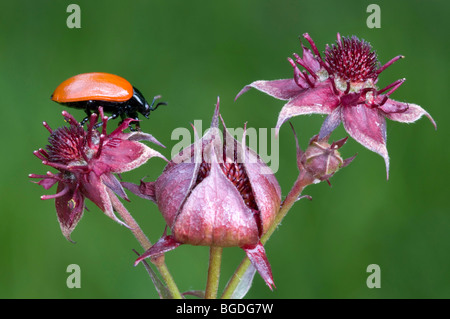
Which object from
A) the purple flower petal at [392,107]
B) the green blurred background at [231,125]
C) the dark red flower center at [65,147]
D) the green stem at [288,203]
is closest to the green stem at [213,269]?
the green stem at [288,203]

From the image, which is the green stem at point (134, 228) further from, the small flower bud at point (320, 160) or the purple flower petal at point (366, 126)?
the purple flower petal at point (366, 126)

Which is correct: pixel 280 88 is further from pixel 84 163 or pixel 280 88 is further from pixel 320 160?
pixel 84 163

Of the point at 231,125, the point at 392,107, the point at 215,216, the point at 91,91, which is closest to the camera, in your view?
the point at 215,216

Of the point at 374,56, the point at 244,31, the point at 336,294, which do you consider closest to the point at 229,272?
the point at 336,294

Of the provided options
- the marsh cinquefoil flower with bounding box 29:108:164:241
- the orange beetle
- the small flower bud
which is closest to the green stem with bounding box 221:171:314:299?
the small flower bud

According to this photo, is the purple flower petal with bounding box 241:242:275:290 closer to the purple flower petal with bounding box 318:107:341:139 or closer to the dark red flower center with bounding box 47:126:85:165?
the purple flower petal with bounding box 318:107:341:139

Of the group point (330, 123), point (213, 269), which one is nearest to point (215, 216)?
point (213, 269)
